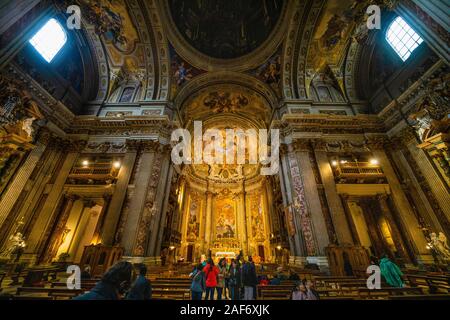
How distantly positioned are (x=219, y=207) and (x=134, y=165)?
594 inches

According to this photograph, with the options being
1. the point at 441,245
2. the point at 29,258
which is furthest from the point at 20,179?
the point at 441,245

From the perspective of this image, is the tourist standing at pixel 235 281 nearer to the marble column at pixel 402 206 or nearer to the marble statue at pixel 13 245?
the marble statue at pixel 13 245

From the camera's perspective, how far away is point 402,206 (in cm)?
999

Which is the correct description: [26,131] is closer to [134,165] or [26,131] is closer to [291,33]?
[134,165]

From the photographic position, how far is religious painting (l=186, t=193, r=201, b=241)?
20.9m

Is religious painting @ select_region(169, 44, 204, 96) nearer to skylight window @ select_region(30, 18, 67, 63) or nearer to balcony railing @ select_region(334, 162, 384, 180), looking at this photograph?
skylight window @ select_region(30, 18, 67, 63)

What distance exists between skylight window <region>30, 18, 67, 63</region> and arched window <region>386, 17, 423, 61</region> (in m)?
19.5

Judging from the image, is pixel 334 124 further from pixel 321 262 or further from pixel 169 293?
pixel 169 293

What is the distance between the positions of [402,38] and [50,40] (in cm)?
2022

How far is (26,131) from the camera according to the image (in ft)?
27.1

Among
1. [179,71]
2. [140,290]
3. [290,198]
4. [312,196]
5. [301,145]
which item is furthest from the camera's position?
[179,71]

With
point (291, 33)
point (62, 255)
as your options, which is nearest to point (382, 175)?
point (291, 33)

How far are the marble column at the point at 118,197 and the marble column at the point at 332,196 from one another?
38.2 ft

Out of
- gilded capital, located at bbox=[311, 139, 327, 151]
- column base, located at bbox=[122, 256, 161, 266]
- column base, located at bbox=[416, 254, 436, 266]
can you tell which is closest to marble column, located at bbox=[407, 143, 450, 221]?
column base, located at bbox=[416, 254, 436, 266]
